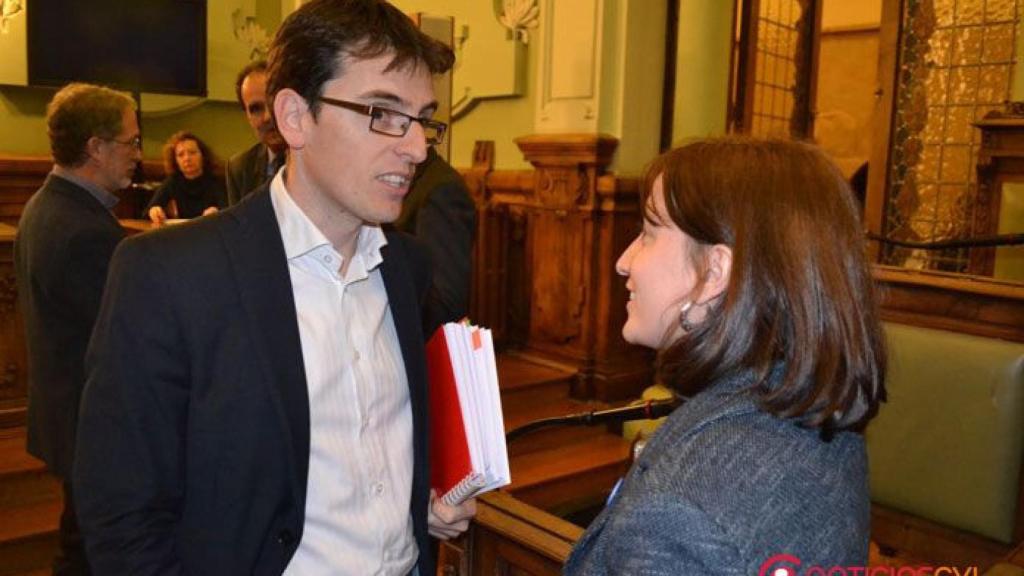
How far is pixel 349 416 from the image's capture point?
1.20 meters

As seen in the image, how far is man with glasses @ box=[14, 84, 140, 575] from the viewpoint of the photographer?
2133 millimetres

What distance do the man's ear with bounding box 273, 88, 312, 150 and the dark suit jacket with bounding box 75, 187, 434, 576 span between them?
0.62 ft

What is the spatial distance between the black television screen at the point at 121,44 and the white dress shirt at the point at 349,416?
536 centimetres

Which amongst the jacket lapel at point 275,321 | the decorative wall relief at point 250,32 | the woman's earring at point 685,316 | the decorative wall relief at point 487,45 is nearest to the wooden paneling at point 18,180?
the decorative wall relief at point 250,32

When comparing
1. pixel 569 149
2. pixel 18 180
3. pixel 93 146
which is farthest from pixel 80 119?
pixel 18 180

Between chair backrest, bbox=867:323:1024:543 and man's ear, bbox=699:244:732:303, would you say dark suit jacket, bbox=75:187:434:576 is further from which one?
chair backrest, bbox=867:323:1024:543

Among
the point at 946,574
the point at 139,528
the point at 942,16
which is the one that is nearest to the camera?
the point at 139,528

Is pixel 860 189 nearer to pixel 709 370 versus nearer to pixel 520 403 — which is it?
pixel 520 403

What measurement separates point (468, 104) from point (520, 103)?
434 millimetres

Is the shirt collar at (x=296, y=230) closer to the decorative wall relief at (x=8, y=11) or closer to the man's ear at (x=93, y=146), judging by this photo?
the man's ear at (x=93, y=146)

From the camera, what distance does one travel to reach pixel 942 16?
4.95 m

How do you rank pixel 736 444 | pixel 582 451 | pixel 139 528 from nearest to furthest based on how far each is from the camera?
pixel 736 444 < pixel 139 528 < pixel 582 451

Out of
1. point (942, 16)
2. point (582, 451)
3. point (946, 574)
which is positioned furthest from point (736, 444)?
point (942, 16)

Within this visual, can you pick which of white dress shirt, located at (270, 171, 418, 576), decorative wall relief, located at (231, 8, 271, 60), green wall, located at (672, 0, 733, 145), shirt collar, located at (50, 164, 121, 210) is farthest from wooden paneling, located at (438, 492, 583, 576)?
decorative wall relief, located at (231, 8, 271, 60)
